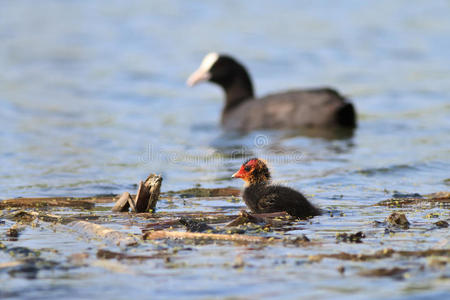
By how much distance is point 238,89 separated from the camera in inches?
582

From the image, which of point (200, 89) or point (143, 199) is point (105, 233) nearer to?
point (143, 199)

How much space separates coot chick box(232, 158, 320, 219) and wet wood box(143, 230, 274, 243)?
3.83ft

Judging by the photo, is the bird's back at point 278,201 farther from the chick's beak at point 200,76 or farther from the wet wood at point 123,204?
the chick's beak at point 200,76

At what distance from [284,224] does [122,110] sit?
8.96 m

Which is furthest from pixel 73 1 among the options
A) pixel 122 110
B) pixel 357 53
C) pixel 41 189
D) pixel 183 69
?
pixel 41 189

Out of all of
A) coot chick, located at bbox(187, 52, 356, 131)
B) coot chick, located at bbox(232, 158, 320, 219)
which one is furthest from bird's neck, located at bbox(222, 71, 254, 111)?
coot chick, located at bbox(232, 158, 320, 219)

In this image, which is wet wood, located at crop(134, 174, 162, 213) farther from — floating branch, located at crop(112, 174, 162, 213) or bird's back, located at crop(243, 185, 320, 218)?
bird's back, located at crop(243, 185, 320, 218)

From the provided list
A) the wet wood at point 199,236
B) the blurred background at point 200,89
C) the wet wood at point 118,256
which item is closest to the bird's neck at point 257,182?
the blurred background at point 200,89

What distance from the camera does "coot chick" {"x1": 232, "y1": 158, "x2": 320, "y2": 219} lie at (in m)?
6.46

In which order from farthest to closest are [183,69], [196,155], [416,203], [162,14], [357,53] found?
[162,14], [357,53], [183,69], [196,155], [416,203]

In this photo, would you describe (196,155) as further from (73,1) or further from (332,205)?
(73,1)

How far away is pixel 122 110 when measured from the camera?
14.7 metres

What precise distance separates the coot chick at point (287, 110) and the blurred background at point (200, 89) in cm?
43

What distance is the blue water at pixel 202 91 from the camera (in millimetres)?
9359
